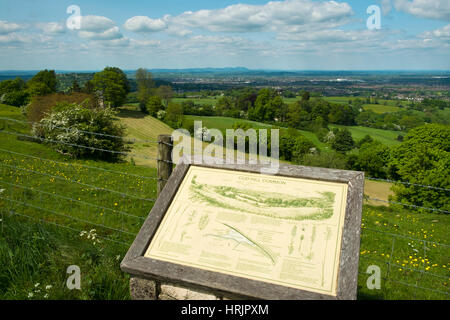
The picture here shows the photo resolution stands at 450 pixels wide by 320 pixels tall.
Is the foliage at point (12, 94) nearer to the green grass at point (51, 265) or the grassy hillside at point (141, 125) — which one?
the grassy hillside at point (141, 125)

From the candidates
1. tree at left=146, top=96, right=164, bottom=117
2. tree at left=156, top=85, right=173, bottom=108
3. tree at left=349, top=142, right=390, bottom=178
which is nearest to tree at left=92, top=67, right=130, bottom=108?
tree at left=146, top=96, right=164, bottom=117

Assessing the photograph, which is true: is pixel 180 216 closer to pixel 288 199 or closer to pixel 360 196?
pixel 288 199

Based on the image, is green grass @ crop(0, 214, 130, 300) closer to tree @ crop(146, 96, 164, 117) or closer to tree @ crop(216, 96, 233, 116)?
tree @ crop(146, 96, 164, 117)

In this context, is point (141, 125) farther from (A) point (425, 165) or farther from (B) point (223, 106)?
(A) point (425, 165)

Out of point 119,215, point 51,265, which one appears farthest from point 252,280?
point 119,215

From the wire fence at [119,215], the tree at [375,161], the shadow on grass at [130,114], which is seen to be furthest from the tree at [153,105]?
the wire fence at [119,215]
